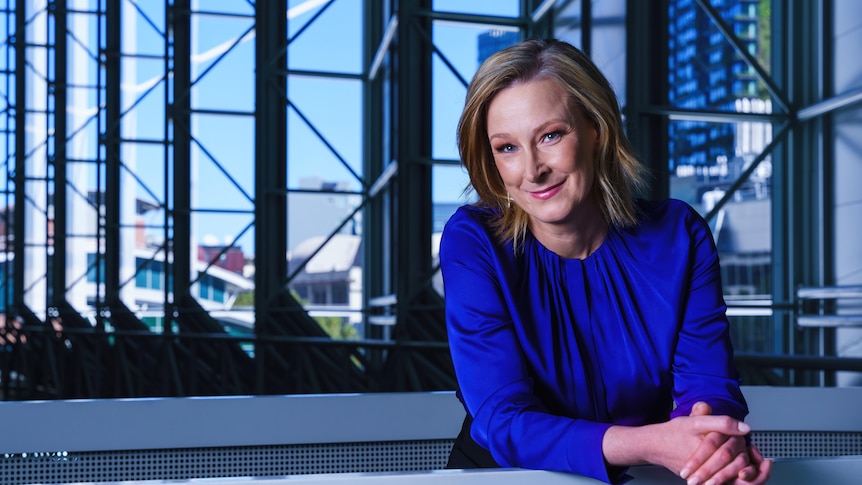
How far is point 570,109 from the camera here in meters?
1.13

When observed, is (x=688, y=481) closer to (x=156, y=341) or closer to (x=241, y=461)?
(x=241, y=461)

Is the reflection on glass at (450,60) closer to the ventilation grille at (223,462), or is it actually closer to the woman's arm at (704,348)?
the ventilation grille at (223,462)

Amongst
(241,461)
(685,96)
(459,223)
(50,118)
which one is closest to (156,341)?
(50,118)

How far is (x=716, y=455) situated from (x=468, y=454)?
0.42m

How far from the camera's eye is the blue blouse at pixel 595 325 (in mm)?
1132

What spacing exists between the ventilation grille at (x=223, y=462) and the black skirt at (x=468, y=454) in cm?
43

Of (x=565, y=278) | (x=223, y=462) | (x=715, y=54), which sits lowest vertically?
(x=223, y=462)

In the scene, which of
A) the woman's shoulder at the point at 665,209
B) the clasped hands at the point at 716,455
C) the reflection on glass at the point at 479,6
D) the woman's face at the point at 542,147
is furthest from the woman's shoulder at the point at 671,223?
the reflection on glass at the point at 479,6

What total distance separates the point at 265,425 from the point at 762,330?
4.41 meters

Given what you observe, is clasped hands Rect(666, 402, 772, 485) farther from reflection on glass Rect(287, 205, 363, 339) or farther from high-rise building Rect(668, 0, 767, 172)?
reflection on glass Rect(287, 205, 363, 339)

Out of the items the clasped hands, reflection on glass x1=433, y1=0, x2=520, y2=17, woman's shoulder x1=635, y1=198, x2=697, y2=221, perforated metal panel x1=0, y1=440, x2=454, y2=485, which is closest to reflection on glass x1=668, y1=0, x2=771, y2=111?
reflection on glass x1=433, y1=0, x2=520, y2=17

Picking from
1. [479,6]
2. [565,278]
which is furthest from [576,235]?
[479,6]

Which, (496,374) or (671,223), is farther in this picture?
(671,223)

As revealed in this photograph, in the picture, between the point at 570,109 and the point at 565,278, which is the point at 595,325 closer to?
the point at 565,278
